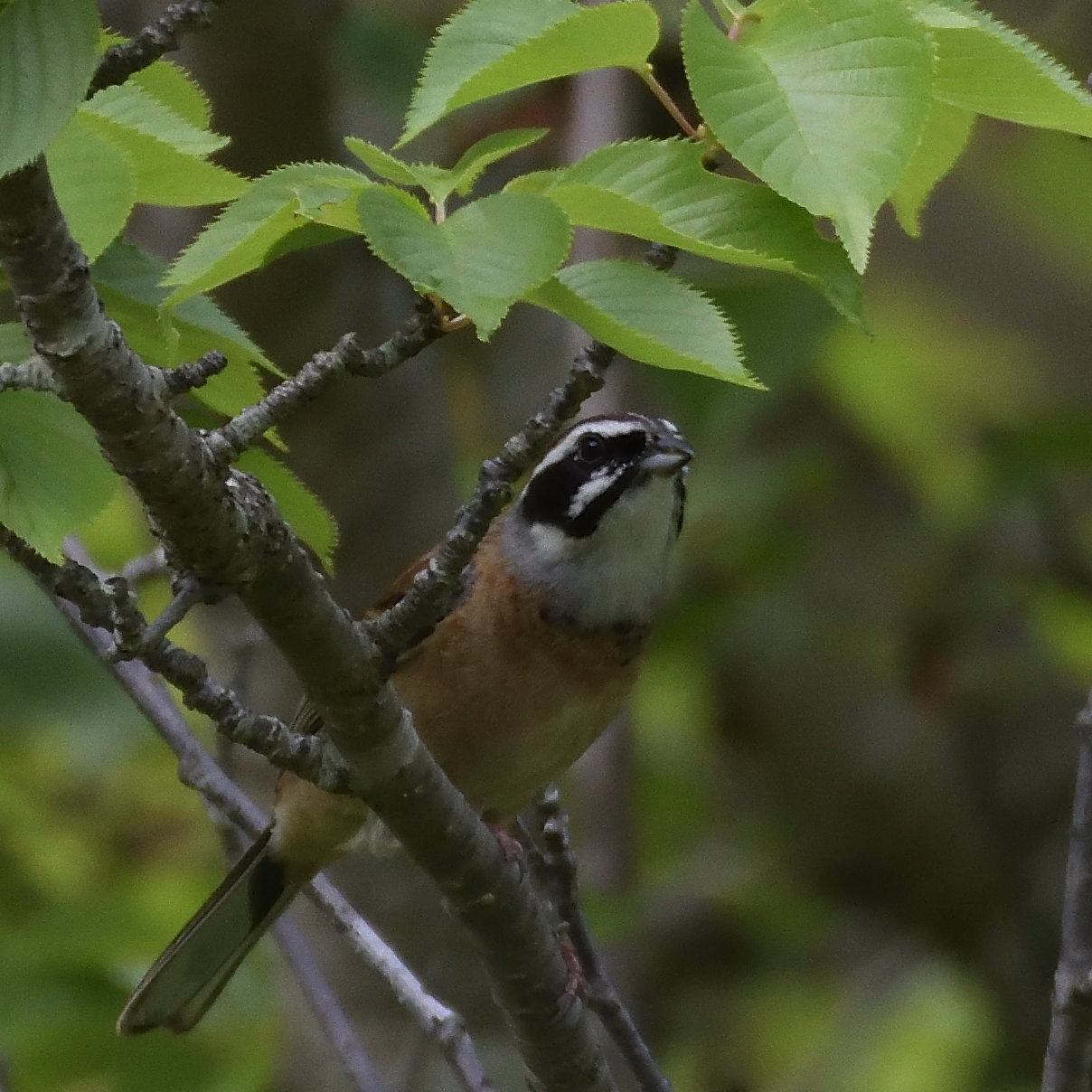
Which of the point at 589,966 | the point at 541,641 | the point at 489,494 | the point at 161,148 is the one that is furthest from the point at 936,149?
the point at 541,641

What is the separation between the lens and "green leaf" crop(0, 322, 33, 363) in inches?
81.1

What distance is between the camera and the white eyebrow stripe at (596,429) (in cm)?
349

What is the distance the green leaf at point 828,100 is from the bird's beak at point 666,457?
158 centimetres

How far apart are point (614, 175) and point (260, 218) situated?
0.40m

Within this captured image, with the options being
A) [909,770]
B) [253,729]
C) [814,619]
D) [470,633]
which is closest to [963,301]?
[814,619]

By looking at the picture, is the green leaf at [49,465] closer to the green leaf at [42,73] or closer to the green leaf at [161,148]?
the green leaf at [161,148]

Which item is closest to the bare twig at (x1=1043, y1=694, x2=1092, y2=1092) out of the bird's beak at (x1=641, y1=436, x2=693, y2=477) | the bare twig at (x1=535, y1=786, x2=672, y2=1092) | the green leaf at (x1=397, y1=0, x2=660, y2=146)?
the bare twig at (x1=535, y1=786, x2=672, y2=1092)

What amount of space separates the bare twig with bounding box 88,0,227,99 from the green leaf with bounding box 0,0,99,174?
0.11 m

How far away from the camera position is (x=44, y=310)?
5.55ft

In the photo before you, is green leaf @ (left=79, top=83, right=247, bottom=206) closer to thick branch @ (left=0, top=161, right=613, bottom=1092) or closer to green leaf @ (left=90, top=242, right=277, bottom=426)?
green leaf @ (left=90, top=242, right=277, bottom=426)

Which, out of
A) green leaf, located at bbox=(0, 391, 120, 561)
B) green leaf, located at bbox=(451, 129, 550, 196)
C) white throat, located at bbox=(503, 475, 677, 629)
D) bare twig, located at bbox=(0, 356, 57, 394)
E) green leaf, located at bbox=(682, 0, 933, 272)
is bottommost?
white throat, located at bbox=(503, 475, 677, 629)

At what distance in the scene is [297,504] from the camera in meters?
2.43

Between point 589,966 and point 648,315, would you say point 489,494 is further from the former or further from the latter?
point 589,966

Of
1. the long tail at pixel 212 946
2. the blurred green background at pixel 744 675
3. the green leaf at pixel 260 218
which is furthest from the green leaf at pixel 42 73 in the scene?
the blurred green background at pixel 744 675
